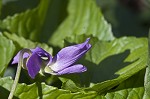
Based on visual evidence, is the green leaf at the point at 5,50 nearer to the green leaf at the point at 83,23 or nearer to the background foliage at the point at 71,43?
the background foliage at the point at 71,43

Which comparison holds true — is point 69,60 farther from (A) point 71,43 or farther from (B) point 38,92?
(A) point 71,43

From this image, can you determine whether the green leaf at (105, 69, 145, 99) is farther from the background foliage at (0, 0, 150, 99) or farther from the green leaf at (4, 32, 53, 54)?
the green leaf at (4, 32, 53, 54)

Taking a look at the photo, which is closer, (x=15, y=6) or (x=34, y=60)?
(x=34, y=60)

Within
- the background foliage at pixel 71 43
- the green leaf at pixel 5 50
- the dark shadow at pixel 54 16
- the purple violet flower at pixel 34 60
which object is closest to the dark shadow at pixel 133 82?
the background foliage at pixel 71 43

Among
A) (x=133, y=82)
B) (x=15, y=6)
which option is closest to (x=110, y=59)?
(x=133, y=82)

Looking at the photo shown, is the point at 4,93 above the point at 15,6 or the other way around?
the other way around

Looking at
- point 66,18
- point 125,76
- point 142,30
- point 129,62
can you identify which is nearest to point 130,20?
point 142,30

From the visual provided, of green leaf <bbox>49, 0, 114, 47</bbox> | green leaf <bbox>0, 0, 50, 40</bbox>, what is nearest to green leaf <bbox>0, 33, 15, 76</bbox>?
green leaf <bbox>0, 0, 50, 40</bbox>
